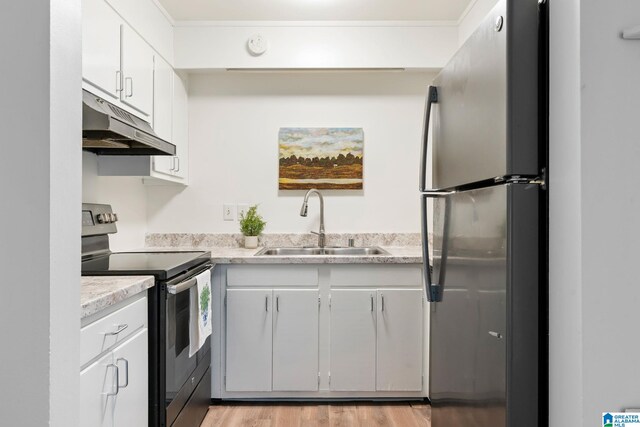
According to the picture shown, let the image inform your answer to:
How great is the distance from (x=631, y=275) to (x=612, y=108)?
0.34 m

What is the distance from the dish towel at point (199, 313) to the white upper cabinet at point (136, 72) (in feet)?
3.05

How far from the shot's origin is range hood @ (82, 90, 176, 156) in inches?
61.1

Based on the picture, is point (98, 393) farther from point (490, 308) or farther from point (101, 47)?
point (101, 47)

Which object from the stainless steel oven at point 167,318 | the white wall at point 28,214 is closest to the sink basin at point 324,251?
the stainless steel oven at point 167,318

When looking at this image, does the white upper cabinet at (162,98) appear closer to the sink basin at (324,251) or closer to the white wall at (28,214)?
the sink basin at (324,251)

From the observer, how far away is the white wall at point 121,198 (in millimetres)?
2271

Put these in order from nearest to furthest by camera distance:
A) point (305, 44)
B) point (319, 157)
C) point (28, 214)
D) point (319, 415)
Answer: point (28, 214), point (319, 415), point (305, 44), point (319, 157)

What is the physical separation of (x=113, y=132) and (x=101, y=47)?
444mm

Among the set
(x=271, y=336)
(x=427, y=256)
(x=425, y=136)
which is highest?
(x=425, y=136)

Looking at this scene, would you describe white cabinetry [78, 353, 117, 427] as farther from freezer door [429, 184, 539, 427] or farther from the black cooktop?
freezer door [429, 184, 539, 427]

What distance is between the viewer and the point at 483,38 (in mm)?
1191

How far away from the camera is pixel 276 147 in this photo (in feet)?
10.3

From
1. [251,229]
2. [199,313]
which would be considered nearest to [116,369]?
[199,313]

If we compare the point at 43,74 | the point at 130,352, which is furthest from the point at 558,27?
the point at 130,352
